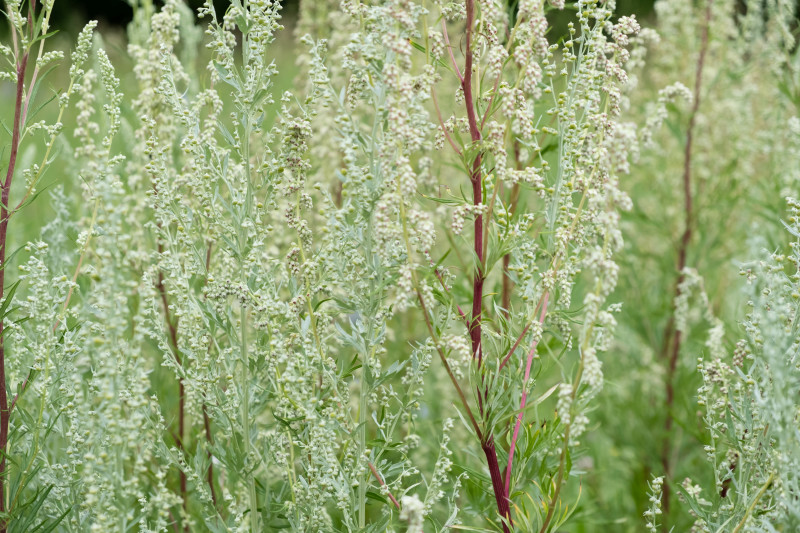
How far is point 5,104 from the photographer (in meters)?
10.1

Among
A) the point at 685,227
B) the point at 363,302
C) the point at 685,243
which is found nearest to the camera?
the point at 363,302

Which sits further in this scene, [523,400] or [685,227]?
[685,227]

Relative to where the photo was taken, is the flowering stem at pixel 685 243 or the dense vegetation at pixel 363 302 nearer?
the dense vegetation at pixel 363 302

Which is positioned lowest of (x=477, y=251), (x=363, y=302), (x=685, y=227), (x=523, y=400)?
(x=523, y=400)

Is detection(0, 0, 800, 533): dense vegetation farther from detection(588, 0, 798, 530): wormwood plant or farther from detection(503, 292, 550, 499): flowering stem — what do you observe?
detection(588, 0, 798, 530): wormwood plant

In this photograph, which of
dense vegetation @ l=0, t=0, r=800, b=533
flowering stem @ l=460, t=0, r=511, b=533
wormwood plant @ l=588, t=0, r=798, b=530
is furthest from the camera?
wormwood plant @ l=588, t=0, r=798, b=530

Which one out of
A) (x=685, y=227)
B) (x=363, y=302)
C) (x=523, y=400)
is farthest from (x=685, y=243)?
(x=363, y=302)

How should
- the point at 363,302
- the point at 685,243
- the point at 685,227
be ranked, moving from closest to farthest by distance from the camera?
1. the point at 363,302
2. the point at 685,243
3. the point at 685,227

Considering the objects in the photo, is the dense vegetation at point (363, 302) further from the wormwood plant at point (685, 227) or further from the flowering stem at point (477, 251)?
the wormwood plant at point (685, 227)

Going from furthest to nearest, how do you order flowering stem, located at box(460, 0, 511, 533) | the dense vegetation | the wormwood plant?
the wormwood plant, flowering stem, located at box(460, 0, 511, 533), the dense vegetation

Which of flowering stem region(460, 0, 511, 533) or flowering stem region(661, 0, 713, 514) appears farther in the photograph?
flowering stem region(661, 0, 713, 514)

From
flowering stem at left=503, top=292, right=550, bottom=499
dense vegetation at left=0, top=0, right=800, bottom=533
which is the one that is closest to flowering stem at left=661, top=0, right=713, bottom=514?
dense vegetation at left=0, top=0, right=800, bottom=533

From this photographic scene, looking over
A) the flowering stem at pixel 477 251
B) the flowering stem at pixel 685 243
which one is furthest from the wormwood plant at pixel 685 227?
the flowering stem at pixel 477 251

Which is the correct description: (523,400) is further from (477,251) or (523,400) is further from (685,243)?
(685,243)
